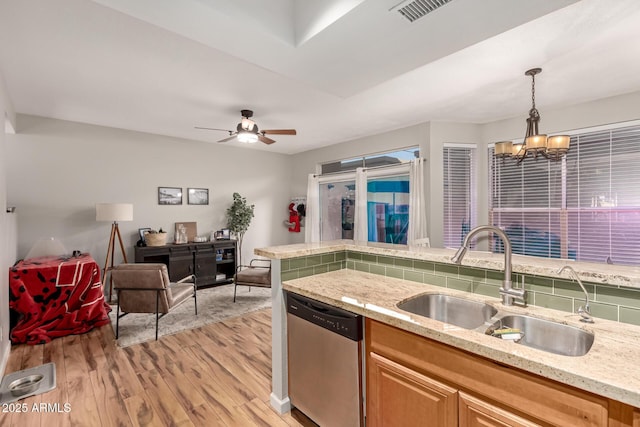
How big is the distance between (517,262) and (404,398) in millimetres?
910

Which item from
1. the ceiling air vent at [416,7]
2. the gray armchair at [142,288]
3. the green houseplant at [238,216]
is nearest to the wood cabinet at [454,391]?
the ceiling air vent at [416,7]

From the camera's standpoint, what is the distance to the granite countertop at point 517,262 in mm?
1319

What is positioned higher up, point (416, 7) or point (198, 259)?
point (416, 7)

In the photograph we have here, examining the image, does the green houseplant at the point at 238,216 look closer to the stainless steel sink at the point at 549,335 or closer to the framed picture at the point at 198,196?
the framed picture at the point at 198,196

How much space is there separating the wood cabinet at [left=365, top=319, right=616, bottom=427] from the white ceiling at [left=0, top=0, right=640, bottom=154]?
1.85 metres

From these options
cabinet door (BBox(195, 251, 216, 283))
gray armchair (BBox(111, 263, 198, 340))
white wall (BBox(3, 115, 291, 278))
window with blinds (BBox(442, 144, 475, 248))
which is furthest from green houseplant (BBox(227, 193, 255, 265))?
window with blinds (BBox(442, 144, 475, 248))

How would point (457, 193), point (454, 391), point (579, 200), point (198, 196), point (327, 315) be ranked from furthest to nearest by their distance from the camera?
point (198, 196) → point (457, 193) → point (579, 200) → point (327, 315) → point (454, 391)

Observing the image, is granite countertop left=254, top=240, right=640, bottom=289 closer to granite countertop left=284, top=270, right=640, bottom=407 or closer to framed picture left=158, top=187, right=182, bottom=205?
granite countertop left=284, top=270, right=640, bottom=407

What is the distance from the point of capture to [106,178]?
4.76m

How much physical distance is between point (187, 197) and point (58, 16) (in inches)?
149

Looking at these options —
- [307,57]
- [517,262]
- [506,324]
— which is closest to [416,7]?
[307,57]

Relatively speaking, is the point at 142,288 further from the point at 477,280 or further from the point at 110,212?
the point at 477,280

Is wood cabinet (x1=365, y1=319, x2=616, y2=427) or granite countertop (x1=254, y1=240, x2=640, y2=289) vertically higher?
granite countertop (x1=254, y1=240, x2=640, y2=289)

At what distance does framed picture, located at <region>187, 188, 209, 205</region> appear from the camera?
563 cm
